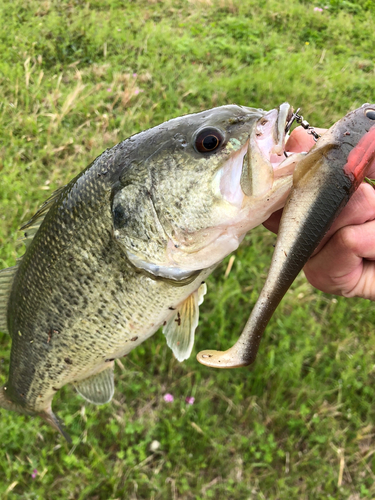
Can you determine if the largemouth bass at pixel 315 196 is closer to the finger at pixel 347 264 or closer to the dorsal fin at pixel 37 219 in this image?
the finger at pixel 347 264

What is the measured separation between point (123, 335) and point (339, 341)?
6.59 ft

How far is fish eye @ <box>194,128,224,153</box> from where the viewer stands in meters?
1.36

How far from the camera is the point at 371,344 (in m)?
3.03

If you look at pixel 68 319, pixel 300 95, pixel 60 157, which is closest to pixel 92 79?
pixel 60 157

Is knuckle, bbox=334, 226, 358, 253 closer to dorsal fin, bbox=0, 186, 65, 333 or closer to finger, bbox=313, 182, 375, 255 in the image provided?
finger, bbox=313, 182, 375, 255

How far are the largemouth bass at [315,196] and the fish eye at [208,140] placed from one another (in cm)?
33

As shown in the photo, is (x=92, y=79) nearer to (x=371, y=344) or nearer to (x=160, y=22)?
(x=160, y=22)

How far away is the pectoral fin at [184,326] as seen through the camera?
175cm

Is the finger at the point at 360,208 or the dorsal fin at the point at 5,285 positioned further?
the dorsal fin at the point at 5,285

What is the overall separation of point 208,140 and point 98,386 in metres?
1.36

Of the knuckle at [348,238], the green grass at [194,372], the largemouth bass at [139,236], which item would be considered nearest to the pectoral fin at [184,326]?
the largemouth bass at [139,236]

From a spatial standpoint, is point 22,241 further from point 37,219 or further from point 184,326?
point 184,326

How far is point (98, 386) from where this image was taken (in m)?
2.00

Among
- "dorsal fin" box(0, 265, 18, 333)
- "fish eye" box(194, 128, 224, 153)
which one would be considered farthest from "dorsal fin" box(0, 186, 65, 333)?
"fish eye" box(194, 128, 224, 153)
